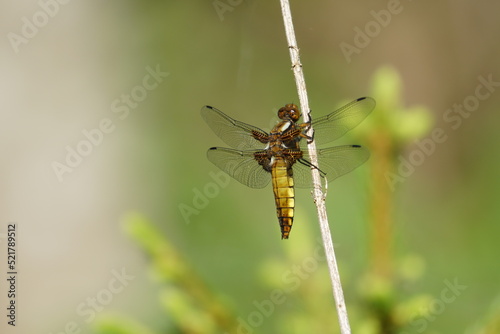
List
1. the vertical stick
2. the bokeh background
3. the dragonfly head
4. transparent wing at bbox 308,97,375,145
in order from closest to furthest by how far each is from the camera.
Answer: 1. the vertical stick
2. transparent wing at bbox 308,97,375,145
3. the dragonfly head
4. the bokeh background

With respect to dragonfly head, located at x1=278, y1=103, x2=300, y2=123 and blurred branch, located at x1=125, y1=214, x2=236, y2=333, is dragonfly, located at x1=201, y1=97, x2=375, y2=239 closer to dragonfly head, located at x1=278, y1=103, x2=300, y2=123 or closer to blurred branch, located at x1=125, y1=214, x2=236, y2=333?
dragonfly head, located at x1=278, y1=103, x2=300, y2=123

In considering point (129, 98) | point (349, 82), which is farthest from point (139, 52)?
point (349, 82)

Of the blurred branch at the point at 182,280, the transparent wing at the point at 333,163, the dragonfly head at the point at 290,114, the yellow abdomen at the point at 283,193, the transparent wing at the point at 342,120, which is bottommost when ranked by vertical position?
the blurred branch at the point at 182,280

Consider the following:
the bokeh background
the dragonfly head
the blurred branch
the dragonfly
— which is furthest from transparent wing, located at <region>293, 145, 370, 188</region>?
the bokeh background

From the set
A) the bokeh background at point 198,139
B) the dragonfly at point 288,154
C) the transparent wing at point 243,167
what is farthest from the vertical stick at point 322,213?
the bokeh background at point 198,139

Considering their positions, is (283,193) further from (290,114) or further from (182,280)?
(182,280)

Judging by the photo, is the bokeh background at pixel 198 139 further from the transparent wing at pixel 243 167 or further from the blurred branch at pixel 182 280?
the blurred branch at pixel 182 280

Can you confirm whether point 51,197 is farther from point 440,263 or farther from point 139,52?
point 440,263
